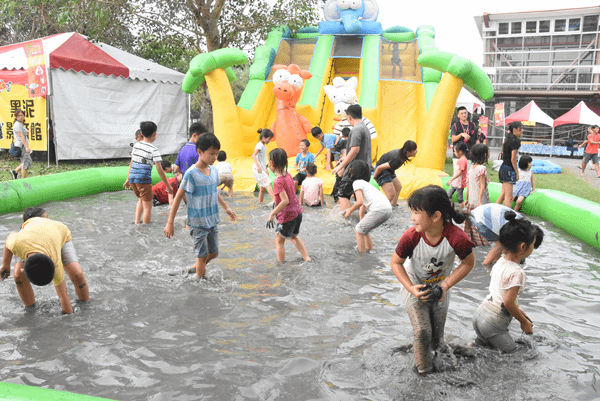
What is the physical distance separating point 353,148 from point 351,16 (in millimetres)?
6663

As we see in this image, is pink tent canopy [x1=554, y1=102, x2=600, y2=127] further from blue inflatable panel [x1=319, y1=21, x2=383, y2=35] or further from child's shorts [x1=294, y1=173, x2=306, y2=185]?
child's shorts [x1=294, y1=173, x2=306, y2=185]

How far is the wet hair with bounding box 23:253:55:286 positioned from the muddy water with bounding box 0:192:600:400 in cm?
41

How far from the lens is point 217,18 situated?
12617 millimetres

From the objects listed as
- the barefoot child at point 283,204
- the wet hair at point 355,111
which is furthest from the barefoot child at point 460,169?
the barefoot child at point 283,204

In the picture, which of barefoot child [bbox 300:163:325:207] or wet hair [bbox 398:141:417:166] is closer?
wet hair [bbox 398:141:417:166]

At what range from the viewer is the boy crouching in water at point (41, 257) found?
3.03m

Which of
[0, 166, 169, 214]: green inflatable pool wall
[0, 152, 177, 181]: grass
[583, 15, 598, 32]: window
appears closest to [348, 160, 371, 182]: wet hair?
[0, 166, 169, 214]: green inflatable pool wall

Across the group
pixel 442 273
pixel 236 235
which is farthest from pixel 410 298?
pixel 236 235

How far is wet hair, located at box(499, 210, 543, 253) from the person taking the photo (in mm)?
2711

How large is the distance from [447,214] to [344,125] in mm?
6435

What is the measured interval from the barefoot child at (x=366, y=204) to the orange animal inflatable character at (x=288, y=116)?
14.7 feet

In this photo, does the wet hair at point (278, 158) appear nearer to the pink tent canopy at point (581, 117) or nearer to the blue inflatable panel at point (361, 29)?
the blue inflatable panel at point (361, 29)

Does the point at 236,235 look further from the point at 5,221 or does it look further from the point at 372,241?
the point at 5,221

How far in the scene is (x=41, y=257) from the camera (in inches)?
118
